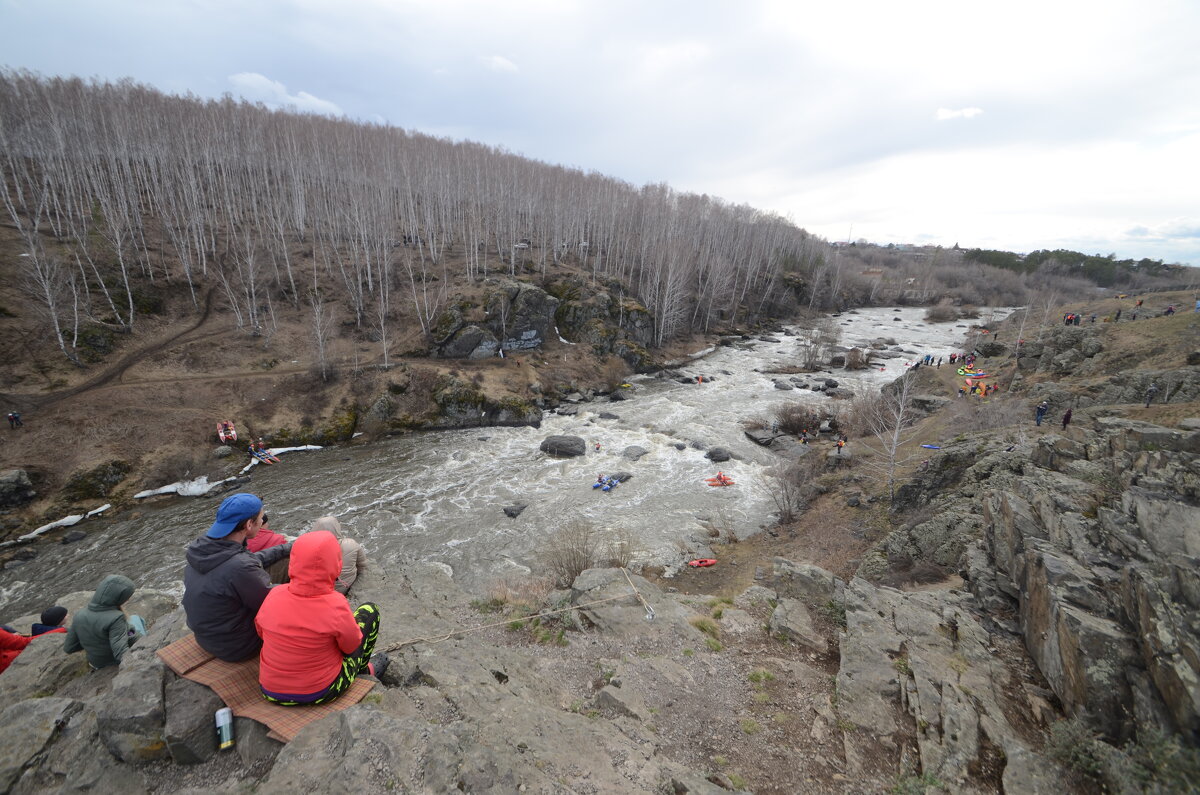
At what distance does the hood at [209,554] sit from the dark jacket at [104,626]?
8.53ft

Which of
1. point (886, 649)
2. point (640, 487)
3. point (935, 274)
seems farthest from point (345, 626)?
point (935, 274)

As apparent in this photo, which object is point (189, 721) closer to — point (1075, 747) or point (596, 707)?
point (596, 707)

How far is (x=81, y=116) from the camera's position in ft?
156

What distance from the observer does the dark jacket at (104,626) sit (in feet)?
20.5

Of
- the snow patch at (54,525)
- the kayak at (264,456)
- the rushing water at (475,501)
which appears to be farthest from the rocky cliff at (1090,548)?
the snow patch at (54,525)

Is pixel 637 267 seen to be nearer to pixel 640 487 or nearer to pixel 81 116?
pixel 640 487

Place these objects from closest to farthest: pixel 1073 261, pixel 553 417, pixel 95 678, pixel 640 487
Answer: pixel 95 678
pixel 640 487
pixel 553 417
pixel 1073 261

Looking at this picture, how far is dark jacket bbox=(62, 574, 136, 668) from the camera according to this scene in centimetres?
625

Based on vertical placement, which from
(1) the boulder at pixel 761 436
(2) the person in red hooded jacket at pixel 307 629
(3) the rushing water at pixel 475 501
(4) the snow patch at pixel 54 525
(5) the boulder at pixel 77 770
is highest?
(2) the person in red hooded jacket at pixel 307 629

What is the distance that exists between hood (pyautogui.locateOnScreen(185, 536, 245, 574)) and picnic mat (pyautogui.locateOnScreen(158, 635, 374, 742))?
130 cm

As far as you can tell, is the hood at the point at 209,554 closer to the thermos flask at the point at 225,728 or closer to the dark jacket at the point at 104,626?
the thermos flask at the point at 225,728

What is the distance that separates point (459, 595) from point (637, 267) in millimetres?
62020

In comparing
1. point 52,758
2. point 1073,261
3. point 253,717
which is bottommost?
point 52,758

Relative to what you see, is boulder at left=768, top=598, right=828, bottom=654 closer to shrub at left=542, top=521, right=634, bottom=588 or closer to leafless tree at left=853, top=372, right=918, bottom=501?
shrub at left=542, top=521, right=634, bottom=588
